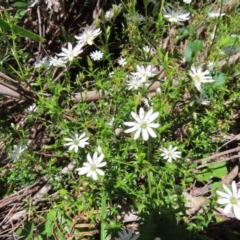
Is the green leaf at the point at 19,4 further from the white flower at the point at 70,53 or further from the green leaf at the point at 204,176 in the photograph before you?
the green leaf at the point at 204,176

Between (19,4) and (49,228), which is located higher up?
(19,4)

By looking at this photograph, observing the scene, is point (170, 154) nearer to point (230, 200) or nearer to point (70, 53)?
point (230, 200)

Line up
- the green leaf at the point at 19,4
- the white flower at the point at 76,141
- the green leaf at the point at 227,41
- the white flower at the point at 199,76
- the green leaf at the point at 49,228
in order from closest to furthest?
1. the white flower at the point at 199,76
2. the white flower at the point at 76,141
3. the green leaf at the point at 49,228
4. the green leaf at the point at 227,41
5. the green leaf at the point at 19,4

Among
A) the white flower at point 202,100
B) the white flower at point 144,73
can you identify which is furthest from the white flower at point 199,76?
the white flower at point 144,73

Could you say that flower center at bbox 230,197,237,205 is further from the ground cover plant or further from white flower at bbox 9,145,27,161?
white flower at bbox 9,145,27,161

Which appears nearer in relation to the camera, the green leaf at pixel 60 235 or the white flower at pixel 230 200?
the white flower at pixel 230 200

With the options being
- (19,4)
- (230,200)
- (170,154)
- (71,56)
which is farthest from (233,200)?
(19,4)

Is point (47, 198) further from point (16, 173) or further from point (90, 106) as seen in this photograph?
point (90, 106)

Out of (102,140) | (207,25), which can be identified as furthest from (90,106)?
(207,25)
